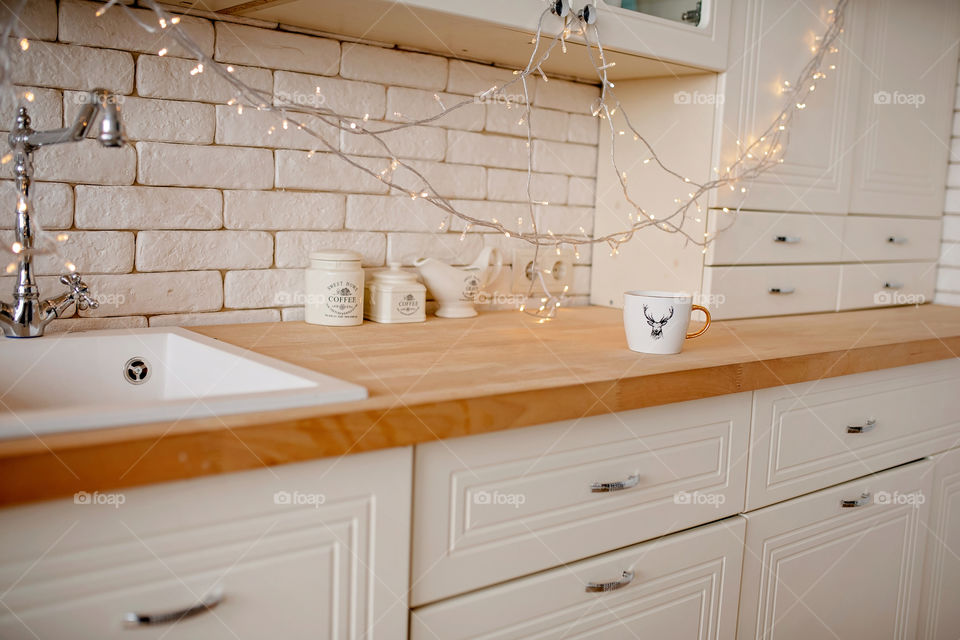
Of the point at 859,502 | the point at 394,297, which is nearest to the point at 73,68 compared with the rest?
the point at 394,297

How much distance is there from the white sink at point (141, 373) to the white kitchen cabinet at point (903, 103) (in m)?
1.58

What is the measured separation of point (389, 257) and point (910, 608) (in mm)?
1364

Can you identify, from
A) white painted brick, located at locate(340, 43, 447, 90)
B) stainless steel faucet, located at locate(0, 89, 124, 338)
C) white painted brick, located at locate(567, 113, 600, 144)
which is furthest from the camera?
white painted brick, located at locate(567, 113, 600, 144)

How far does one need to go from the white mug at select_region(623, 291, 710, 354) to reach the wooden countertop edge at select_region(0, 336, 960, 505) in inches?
4.2

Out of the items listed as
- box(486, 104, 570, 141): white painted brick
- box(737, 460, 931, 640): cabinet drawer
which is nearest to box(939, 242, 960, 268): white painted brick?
box(737, 460, 931, 640): cabinet drawer

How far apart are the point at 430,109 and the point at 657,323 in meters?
0.66

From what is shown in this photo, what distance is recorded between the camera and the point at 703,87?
174 cm

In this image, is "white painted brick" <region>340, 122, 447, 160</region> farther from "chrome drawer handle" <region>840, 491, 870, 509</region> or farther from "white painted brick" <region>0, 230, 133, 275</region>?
"chrome drawer handle" <region>840, 491, 870, 509</region>

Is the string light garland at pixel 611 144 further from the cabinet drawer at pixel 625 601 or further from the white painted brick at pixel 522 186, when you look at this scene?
the cabinet drawer at pixel 625 601

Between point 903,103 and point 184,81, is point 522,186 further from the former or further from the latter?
point 903,103

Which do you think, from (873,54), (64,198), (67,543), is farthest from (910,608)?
(64,198)

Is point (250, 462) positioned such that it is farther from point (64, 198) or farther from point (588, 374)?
point (64, 198)

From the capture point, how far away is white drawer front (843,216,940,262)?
2.05 m

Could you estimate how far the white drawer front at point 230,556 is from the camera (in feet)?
2.37
